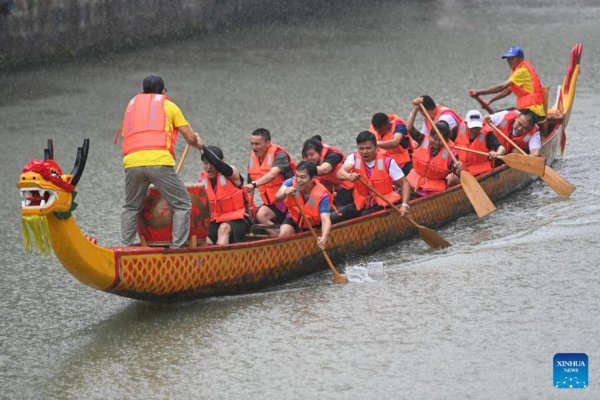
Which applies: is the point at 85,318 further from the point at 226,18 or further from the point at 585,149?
the point at 226,18

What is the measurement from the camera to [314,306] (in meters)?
7.57

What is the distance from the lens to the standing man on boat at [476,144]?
1046cm

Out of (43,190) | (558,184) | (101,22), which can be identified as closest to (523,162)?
(558,184)

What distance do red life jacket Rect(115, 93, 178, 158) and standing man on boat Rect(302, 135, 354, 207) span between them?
211 cm

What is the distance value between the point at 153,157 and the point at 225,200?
4.20 ft

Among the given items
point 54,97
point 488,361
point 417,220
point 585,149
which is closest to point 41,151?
point 54,97

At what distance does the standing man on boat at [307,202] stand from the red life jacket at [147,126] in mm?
1300

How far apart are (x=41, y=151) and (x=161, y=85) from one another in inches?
227

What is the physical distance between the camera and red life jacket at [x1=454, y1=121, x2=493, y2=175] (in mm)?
10492

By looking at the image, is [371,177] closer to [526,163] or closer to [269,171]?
[269,171]

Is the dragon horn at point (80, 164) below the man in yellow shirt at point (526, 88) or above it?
below

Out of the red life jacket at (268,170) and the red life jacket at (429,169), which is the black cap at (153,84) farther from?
the red life jacket at (429,169)

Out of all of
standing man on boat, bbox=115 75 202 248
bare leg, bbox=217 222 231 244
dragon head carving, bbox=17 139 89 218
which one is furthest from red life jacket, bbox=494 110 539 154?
dragon head carving, bbox=17 139 89 218

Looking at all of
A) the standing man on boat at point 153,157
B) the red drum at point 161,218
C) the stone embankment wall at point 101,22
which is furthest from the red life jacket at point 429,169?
the stone embankment wall at point 101,22
